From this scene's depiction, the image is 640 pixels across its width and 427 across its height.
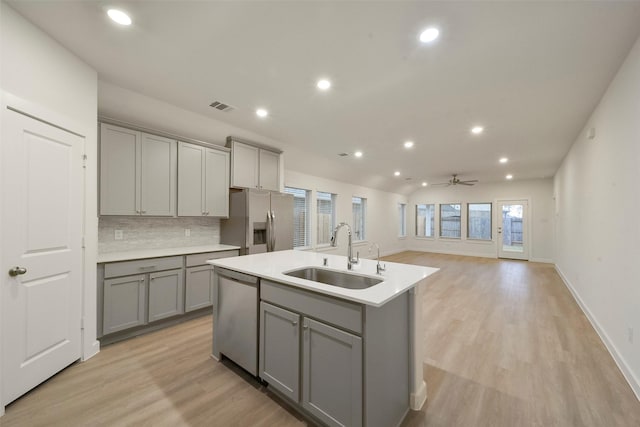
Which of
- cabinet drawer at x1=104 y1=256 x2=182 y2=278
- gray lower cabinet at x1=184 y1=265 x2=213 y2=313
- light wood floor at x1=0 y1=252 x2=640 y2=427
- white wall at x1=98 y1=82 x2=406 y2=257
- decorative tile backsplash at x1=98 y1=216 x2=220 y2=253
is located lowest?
light wood floor at x1=0 y1=252 x2=640 y2=427

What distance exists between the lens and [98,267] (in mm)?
2625

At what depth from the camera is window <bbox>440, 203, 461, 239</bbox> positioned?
9812 mm

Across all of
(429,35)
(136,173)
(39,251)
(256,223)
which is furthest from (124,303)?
(429,35)

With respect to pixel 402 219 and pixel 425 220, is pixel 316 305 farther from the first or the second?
pixel 425 220

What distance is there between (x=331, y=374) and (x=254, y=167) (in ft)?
11.5

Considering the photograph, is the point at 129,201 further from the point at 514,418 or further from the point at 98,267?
the point at 514,418

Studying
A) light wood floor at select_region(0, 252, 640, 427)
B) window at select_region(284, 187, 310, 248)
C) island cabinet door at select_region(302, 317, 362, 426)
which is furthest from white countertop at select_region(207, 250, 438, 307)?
window at select_region(284, 187, 310, 248)

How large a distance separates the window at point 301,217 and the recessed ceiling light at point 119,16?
4.39m

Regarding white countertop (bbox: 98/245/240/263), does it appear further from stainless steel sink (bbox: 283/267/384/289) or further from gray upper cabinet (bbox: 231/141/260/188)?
stainless steel sink (bbox: 283/267/384/289)

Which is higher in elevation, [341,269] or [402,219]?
[402,219]

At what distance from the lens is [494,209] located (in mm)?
8914

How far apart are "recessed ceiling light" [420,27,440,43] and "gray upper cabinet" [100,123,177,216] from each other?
3153mm

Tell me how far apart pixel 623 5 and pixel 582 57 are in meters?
0.58

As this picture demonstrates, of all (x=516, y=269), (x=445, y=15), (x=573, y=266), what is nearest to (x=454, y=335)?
(x=445, y=15)
